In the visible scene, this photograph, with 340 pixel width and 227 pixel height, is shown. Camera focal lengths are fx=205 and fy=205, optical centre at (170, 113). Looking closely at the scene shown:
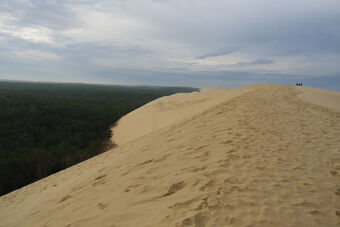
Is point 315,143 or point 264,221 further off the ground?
point 315,143

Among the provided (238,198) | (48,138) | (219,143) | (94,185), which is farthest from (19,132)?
(238,198)

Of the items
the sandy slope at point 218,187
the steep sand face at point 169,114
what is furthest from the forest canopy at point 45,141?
the sandy slope at point 218,187

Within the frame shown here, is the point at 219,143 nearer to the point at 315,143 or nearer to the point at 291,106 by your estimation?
the point at 315,143

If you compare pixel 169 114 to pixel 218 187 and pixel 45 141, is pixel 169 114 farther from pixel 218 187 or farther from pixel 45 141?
pixel 218 187

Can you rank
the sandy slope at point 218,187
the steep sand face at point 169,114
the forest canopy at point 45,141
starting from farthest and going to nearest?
the steep sand face at point 169,114 < the forest canopy at point 45,141 < the sandy slope at point 218,187

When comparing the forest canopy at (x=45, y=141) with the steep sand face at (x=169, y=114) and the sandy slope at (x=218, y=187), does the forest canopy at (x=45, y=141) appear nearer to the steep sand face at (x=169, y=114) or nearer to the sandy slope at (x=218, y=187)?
the steep sand face at (x=169, y=114)

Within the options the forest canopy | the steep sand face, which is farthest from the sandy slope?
the forest canopy

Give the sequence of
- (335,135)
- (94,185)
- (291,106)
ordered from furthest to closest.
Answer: (291,106) → (335,135) → (94,185)

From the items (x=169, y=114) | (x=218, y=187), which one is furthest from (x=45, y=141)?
(x=218, y=187)

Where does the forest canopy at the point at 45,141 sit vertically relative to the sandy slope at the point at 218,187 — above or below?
below
